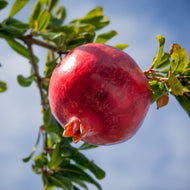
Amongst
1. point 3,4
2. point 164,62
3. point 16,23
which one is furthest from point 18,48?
point 164,62

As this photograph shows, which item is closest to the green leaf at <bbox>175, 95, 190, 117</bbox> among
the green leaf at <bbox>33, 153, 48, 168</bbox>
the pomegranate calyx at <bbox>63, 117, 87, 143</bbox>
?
the pomegranate calyx at <bbox>63, 117, 87, 143</bbox>

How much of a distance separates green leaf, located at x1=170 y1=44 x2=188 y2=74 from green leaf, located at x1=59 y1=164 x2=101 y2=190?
3.87 feet

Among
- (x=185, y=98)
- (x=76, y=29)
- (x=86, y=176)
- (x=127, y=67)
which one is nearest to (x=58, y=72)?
(x=127, y=67)

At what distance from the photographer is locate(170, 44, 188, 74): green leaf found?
116 cm

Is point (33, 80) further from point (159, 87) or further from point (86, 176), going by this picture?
point (159, 87)

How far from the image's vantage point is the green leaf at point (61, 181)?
1946 millimetres

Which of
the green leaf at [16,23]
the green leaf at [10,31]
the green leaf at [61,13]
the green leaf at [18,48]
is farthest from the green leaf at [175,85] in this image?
the green leaf at [61,13]

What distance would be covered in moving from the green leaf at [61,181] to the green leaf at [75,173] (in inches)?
2.0

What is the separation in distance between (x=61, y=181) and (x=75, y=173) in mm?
126

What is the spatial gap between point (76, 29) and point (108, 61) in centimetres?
116

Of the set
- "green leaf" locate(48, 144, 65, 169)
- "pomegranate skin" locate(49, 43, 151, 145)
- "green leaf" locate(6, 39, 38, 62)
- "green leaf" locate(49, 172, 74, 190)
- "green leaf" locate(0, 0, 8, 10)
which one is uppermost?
"green leaf" locate(0, 0, 8, 10)

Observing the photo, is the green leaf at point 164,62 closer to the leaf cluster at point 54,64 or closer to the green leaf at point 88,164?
the leaf cluster at point 54,64

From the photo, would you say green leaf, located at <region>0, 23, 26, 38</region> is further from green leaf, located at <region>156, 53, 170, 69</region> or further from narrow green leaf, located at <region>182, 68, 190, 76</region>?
narrow green leaf, located at <region>182, 68, 190, 76</region>

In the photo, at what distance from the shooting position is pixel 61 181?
1977mm
